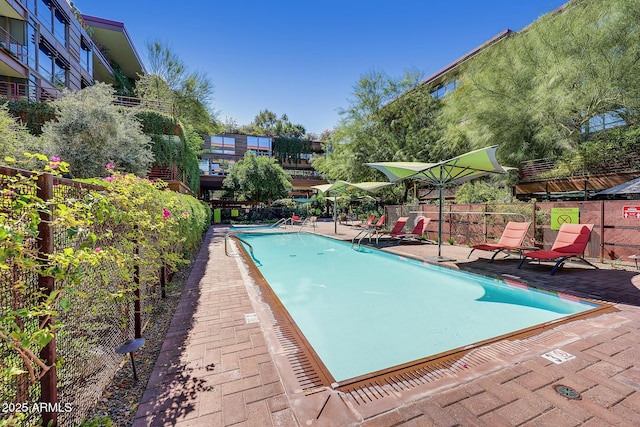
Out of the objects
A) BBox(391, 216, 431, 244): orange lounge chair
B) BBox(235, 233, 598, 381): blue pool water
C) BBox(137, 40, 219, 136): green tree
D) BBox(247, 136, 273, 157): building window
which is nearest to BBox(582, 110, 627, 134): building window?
BBox(391, 216, 431, 244): orange lounge chair

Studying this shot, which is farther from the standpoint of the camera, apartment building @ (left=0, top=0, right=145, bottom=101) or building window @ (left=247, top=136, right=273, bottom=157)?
building window @ (left=247, top=136, right=273, bottom=157)

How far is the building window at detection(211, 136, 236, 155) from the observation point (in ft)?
121

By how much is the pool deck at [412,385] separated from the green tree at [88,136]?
9843 mm

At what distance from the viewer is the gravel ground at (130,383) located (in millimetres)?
1855

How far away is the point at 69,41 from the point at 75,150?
44.4 feet

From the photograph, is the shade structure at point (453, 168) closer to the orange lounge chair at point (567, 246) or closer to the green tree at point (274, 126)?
the orange lounge chair at point (567, 246)

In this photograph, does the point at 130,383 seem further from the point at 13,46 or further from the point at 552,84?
the point at 13,46

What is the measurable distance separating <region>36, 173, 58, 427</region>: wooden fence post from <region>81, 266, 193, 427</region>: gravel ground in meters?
0.44

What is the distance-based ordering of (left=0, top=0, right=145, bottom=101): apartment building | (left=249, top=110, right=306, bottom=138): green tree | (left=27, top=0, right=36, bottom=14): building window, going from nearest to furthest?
1. (left=0, top=0, right=145, bottom=101): apartment building
2. (left=27, top=0, right=36, bottom=14): building window
3. (left=249, top=110, right=306, bottom=138): green tree

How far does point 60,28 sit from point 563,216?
86.8 feet

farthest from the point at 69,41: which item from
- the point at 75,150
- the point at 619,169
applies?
the point at 619,169

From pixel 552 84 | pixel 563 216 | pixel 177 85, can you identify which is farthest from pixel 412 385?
pixel 177 85

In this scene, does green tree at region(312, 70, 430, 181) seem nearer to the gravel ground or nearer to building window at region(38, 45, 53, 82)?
the gravel ground

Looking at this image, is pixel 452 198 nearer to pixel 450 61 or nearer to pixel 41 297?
pixel 450 61
